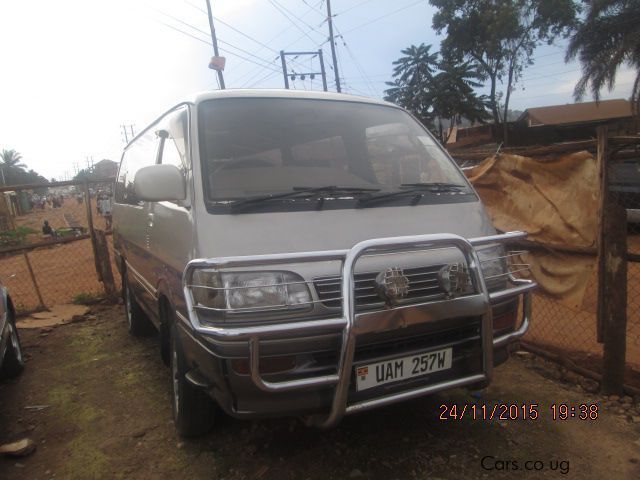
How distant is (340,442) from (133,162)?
3348mm

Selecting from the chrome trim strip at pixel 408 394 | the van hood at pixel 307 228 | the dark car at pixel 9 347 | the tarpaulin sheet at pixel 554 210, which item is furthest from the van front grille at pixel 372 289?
the dark car at pixel 9 347

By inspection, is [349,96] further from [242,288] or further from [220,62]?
[220,62]

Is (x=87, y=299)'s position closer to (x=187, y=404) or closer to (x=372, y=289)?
(x=187, y=404)

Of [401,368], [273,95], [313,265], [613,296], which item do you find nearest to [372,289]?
[313,265]

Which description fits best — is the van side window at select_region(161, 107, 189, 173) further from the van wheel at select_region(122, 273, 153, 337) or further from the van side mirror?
the van wheel at select_region(122, 273, 153, 337)

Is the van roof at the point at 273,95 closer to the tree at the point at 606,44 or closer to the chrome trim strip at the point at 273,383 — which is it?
the chrome trim strip at the point at 273,383

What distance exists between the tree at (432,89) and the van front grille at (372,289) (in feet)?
72.8

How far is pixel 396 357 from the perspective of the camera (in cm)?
224

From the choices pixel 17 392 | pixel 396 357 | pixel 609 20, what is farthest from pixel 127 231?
pixel 609 20

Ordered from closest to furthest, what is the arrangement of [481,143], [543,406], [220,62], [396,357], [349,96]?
1. [396,357]
2. [543,406]
3. [349,96]
4. [220,62]
5. [481,143]

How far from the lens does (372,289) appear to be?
2.20 m

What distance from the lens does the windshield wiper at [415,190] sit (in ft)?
8.59

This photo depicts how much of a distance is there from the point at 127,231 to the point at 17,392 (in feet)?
5.28

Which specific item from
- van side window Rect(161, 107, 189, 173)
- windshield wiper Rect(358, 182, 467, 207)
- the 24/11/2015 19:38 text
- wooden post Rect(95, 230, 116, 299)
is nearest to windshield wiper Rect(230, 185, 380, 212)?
windshield wiper Rect(358, 182, 467, 207)
